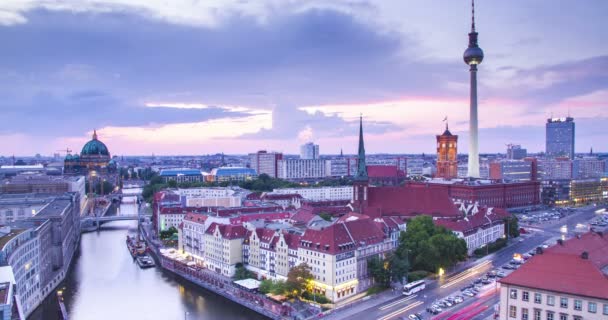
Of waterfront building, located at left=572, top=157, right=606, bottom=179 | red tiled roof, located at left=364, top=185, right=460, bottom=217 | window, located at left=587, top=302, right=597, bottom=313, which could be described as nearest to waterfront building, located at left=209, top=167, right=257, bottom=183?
red tiled roof, located at left=364, top=185, right=460, bottom=217

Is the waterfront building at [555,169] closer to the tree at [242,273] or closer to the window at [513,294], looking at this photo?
the tree at [242,273]

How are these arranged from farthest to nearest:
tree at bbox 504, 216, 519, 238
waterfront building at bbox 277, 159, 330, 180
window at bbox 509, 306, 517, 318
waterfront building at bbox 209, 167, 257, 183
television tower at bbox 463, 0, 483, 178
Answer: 1. waterfront building at bbox 277, 159, 330, 180
2. waterfront building at bbox 209, 167, 257, 183
3. television tower at bbox 463, 0, 483, 178
4. tree at bbox 504, 216, 519, 238
5. window at bbox 509, 306, 517, 318

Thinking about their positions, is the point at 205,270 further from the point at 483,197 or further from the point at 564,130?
the point at 564,130

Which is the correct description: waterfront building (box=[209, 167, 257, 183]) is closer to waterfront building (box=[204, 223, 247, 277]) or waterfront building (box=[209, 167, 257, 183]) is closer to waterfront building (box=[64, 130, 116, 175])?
waterfront building (box=[64, 130, 116, 175])

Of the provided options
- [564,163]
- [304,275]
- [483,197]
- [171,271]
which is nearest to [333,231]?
[304,275]

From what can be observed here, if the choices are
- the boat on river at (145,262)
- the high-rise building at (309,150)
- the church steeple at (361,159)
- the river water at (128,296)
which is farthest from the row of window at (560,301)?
the high-rise building at (309,150)

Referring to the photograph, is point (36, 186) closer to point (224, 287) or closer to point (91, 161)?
point (224, 287)
